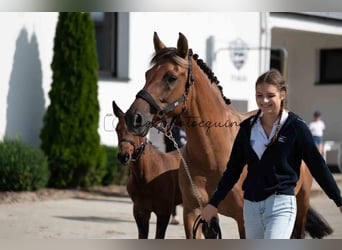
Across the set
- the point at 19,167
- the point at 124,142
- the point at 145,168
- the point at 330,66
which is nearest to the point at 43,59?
the point at 19,167

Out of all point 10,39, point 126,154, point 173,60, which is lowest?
point 126,154

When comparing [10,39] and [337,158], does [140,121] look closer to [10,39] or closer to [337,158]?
[10,39]

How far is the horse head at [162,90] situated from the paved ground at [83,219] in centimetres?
277

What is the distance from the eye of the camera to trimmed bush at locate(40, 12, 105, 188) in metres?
12.3

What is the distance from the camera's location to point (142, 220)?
6.25m

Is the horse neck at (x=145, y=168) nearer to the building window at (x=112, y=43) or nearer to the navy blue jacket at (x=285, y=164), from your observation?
the navy blue jacket at (x=285, y=164)

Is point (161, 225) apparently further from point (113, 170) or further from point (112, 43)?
point (112, 43)

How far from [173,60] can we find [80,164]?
7.84 metres

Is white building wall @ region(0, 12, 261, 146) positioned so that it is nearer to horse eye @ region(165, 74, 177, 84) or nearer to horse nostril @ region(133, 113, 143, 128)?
horse eye @ region(165, 74, 177, 84)

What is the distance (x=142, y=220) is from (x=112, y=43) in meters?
8.12

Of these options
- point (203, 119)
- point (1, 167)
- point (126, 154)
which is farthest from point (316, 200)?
point (203, 119)

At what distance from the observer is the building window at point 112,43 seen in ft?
44.8

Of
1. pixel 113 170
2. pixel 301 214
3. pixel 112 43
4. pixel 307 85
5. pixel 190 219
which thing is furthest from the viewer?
pixel 307 85

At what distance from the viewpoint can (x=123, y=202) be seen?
39.1 feet
